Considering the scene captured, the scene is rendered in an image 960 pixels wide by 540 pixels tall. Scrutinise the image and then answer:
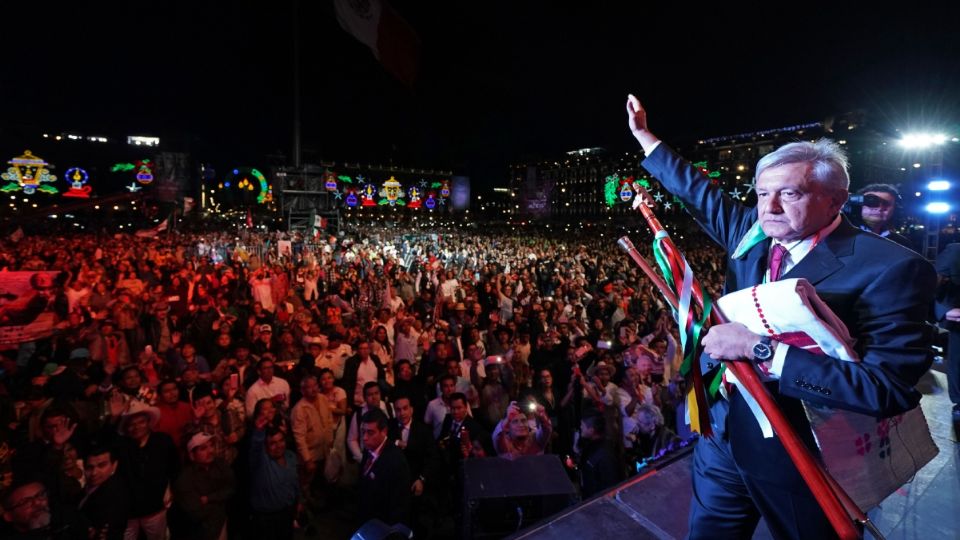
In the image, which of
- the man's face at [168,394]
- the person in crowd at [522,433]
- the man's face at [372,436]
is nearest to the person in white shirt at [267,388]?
the man's face at [168,394]

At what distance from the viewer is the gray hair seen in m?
1.36

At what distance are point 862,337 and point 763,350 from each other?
30 cm

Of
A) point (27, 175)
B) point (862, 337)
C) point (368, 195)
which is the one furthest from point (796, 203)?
point (368, 195)

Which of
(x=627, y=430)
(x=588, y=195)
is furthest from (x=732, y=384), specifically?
(x=588, y=195)

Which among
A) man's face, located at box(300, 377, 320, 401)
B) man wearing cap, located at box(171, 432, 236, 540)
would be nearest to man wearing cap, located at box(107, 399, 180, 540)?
man wearing cap, located at box(171, 432, 236, 540)

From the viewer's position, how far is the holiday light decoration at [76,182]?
42531mm

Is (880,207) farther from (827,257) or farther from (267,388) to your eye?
(267,388)

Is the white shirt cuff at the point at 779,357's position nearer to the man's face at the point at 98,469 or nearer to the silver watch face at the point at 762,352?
the silver watch face at the point at 762,352

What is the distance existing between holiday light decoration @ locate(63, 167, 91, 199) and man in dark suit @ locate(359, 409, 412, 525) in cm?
5429

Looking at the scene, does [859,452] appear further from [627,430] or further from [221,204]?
[221,204]

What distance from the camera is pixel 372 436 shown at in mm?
3611

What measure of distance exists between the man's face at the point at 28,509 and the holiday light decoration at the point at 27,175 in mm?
50200

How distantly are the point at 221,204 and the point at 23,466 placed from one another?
68.9 metres

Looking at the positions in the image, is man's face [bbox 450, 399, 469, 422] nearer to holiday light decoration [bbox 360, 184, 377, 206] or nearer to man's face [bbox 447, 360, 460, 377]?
man's face [bbox 447, 360, 460, 377]
